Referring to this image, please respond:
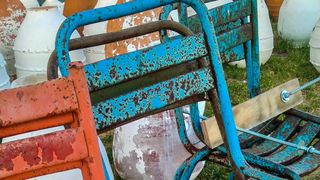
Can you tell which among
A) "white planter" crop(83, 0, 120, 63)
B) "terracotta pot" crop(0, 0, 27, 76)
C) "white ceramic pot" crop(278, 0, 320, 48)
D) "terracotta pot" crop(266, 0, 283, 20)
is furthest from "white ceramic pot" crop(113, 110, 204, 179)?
"terracotta pot" crop(266, 0, 283, 20)

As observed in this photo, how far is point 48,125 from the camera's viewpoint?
3.73ft

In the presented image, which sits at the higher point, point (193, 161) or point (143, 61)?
point (143, 61)

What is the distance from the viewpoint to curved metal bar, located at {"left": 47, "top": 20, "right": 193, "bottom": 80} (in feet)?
5.09

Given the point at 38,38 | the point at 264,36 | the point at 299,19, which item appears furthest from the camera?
the point at 299,19

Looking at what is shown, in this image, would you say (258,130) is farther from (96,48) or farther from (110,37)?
(96,48)

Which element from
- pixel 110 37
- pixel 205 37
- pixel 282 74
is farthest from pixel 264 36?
pixel 110 37

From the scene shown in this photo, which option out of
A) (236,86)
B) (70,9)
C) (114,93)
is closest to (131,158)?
(114,93)

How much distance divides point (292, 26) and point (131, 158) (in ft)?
9.44

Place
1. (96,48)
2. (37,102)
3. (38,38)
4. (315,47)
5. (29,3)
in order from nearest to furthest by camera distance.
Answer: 1. (37,102)
2. (38,38)
3. (96,48)
4. (315,47)
5. (29,3)

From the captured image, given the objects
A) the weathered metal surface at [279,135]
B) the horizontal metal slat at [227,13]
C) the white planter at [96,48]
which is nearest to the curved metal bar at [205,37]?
the weathered metal surface at [279,135]

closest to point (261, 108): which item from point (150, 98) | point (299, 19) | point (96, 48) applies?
point (150, 98)

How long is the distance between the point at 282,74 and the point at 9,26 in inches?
79.2

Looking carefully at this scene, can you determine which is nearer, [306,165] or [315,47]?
[306,165]

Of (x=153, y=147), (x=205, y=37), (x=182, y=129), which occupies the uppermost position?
(x=205, y=37)
